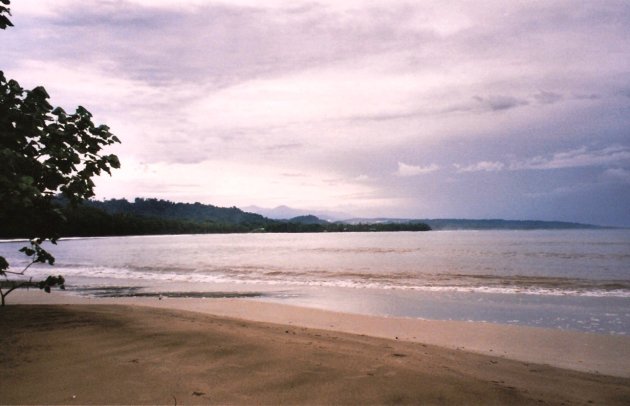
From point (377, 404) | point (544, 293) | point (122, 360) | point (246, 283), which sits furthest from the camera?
point (246, 283)

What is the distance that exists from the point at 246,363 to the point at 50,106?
5.79 m

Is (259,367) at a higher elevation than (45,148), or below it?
below

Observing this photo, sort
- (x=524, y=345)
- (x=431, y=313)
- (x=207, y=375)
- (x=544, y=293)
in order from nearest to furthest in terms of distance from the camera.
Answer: (x=207, y=375), (x=524, y=345), (x=431, y=313), (x=544, y=293)

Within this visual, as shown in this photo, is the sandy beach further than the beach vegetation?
No

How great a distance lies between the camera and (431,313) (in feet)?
47.1

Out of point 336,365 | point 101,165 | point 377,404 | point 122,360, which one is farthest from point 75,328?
point 377,404

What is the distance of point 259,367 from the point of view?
5848mm

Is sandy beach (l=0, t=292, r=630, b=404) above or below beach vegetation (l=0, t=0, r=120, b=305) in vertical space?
below

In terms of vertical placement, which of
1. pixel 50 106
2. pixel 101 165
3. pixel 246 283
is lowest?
pixel 246 283

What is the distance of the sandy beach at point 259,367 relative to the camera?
16.3 ft

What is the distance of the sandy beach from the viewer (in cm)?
497

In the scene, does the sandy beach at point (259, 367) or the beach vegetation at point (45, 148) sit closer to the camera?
the sandy beach at point (259, 367)

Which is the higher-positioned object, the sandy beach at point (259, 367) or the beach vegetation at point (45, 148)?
the beach vegetation at point (45, 148)

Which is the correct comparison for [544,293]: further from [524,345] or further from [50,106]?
[50,106]
